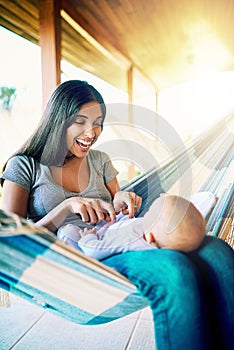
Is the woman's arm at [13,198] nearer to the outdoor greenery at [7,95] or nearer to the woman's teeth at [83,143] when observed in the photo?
the woman's teeth at [83,143]

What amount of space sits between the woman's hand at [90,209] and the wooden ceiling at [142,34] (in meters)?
1.61

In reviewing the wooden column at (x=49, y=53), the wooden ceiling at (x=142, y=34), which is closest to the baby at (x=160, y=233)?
the wooden column at (x=49, y=53)

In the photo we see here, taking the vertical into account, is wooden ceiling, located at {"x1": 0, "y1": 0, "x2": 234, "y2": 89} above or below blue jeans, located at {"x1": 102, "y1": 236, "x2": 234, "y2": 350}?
above

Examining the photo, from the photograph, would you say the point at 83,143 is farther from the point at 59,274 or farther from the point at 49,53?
the point at 49,53

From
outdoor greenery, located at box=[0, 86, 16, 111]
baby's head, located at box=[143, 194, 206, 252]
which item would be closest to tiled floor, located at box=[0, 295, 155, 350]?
baby's head, located at box=[143, 194, 206, 252]

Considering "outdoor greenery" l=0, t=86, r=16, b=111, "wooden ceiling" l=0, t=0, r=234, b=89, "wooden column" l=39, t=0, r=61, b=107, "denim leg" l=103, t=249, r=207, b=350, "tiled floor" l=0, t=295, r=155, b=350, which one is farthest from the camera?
"outdoor greenery" l=0, t=86, r=16, b=111

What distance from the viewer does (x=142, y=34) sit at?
119 inches

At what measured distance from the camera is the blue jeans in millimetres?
Result: 514

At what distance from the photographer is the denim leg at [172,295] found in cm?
51

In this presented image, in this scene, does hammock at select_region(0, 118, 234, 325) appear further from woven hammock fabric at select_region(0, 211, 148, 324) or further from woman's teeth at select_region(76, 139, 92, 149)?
woman's teeth at select_region(76, 139, 92, 149)

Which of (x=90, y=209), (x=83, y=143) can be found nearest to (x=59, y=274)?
(x=90, y=209)

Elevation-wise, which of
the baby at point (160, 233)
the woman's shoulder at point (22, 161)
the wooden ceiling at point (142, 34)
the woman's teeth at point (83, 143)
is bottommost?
the baby at point (160, 233)

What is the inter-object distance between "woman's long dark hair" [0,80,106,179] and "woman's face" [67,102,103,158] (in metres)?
0.01

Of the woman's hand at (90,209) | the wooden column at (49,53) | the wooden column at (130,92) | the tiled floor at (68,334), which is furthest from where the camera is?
the wooden column at (130,92)
